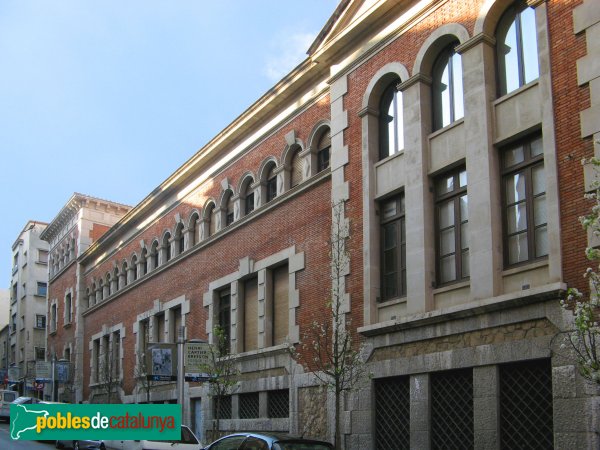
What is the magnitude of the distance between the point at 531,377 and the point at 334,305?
22.7 ft

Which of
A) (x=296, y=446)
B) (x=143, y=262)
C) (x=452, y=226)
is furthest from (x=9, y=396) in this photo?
(x=296, y=446)

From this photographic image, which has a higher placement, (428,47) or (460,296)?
(428,47)

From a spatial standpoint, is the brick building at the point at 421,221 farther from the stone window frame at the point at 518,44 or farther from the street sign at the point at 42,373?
the street sign at the point at 42,373

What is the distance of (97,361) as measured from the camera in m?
45.4

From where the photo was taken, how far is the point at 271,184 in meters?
27.7

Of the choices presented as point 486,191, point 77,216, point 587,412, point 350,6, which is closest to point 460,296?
point 486,191

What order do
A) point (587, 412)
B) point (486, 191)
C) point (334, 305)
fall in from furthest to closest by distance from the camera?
point (334, 305) < point (486, 191) < point (587, 412)

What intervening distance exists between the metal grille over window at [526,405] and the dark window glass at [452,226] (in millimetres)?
2614

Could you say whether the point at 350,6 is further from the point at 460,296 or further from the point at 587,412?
the point at 587,412

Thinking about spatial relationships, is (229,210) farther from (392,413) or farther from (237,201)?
(392,413)

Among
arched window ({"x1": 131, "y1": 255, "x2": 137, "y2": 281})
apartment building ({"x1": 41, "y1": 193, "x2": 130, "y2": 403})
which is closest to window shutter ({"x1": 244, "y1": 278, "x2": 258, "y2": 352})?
arched window ({"x1": 131, "y1": 255, "x2": 137, "y2": 281})

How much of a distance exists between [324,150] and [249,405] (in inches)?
337

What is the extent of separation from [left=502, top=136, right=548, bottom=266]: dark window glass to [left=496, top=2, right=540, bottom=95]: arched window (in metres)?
1.42

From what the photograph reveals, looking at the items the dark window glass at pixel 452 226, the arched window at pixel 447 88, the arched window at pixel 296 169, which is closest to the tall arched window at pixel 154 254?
the arched window at pixel 296 169
